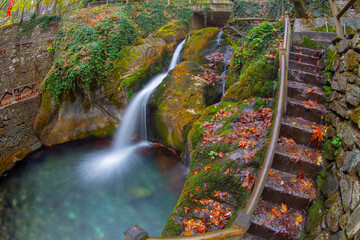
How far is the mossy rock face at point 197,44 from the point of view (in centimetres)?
1020

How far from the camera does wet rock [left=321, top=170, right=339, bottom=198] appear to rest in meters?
2.60

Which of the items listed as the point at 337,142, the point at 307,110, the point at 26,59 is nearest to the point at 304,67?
the point at 307,110

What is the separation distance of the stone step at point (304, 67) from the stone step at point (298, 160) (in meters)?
2.31

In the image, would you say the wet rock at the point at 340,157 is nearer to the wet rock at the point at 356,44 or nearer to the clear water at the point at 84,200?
the wet rock at the point at 356,44

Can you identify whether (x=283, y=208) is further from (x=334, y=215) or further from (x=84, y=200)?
(x=84, y=200)

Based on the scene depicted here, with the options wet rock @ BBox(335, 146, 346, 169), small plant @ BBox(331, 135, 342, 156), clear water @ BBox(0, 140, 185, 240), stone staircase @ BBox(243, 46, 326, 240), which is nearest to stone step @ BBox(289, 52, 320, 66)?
stone staircase @ BBox(243, 46, 326, 240)

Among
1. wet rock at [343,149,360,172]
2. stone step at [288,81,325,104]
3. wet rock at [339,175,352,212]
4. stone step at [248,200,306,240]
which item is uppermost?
stone step at [288,81,325,104]

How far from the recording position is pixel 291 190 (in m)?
2.92

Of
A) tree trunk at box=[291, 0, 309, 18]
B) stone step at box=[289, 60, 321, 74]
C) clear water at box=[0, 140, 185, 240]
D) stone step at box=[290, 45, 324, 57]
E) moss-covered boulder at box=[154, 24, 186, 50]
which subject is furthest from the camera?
moss-covered boulder at box=[154, 24, 186, 50]

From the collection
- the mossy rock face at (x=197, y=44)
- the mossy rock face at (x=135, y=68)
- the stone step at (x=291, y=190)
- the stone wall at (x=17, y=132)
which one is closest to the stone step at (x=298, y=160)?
the stone step at (x=291, y=190)

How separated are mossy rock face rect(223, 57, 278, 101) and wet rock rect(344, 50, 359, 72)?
1566mm

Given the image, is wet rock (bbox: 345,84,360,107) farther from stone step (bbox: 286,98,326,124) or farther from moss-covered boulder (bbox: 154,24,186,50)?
moss-covered boulder (bbox: 154,24,186,50)

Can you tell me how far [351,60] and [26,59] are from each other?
1779 cm

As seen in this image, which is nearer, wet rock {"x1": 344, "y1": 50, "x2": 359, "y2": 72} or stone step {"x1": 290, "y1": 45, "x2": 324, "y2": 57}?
wet rock {"x1": 344, "y1": 50, "x2": 359, "y2": 72}
